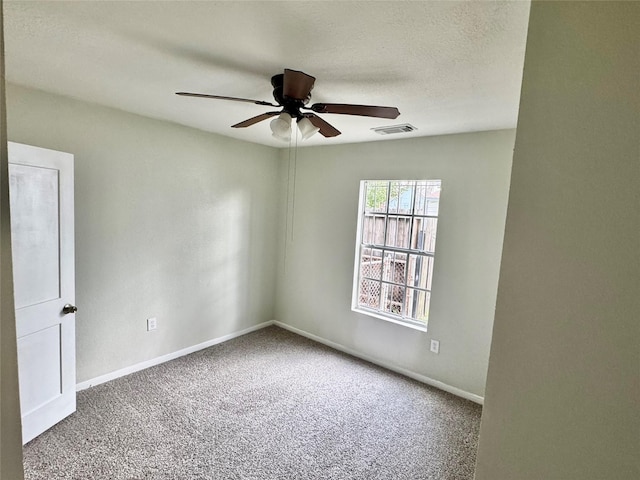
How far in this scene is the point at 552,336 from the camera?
63cm

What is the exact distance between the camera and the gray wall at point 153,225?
2654 millimetres

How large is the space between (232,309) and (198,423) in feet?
5.41

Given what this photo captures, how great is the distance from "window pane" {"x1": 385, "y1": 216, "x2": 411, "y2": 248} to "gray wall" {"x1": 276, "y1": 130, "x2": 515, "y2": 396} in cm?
38

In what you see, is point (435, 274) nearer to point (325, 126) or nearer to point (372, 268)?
point (372, 268)

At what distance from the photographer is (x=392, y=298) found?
3.60 metres

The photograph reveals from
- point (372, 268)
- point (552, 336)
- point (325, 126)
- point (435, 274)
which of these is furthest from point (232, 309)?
point (552, 336)

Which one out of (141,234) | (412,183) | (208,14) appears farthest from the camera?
(412,183)

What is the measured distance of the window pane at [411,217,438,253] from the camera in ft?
10.6

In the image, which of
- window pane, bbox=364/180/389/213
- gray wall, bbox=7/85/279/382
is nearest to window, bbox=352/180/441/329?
window pane, bbox=364/180/389/213

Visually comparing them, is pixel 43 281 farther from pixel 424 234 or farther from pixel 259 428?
pixel 424 234

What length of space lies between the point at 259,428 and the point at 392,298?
186 centimetres

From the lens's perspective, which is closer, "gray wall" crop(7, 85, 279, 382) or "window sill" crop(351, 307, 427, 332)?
"gray wall" crop(7, 85, 279, 382)

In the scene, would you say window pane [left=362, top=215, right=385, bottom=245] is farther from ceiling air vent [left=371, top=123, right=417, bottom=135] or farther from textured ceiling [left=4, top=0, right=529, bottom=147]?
textured ceiling [left=4, top=0, right=529, bottom=147]

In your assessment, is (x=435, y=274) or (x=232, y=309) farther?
(x=232, y=309)
